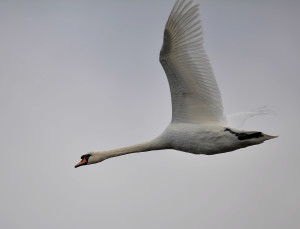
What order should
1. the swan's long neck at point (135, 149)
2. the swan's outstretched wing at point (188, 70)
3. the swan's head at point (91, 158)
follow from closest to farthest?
the swan's outstretched wing at point (188, 70), the swan's long neck at point (135, 149), the swan's head at point (91, 158)

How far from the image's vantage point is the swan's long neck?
1595cm

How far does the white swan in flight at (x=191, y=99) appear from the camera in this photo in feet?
47.5

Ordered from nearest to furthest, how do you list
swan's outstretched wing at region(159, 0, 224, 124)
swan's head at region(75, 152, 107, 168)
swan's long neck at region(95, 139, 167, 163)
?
swan's outstretched wing at region(159, 0, 224, 124), swan's long neck at region(95, 139, 167, 163), swan's head at region(75, 152, 107, 168)

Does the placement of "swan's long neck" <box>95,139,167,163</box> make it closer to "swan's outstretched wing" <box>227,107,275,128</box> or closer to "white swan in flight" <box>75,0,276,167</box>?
"white swan in flight" <box>75,0,276,167</box>

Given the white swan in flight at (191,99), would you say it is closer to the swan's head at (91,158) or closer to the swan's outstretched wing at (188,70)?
the swan's outstretched wing at (188,70)

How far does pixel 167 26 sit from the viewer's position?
47.6 feet

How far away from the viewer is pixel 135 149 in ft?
53.2

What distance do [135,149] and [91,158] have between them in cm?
146

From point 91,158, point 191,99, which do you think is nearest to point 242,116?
point 191,99

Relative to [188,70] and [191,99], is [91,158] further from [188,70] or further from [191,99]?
[188,70]

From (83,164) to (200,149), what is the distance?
362 centimetres

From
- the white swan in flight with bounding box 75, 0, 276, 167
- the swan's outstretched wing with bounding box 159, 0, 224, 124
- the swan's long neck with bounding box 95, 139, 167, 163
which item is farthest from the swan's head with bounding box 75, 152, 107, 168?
the swan's outstretched wing with bounding box 159, 0, 224, 124

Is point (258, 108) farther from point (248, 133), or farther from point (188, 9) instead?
point (188, 9)

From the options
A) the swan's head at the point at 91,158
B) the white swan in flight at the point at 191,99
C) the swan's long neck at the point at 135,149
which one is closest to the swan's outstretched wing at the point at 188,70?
the white swan in flight at the point at 191,99
